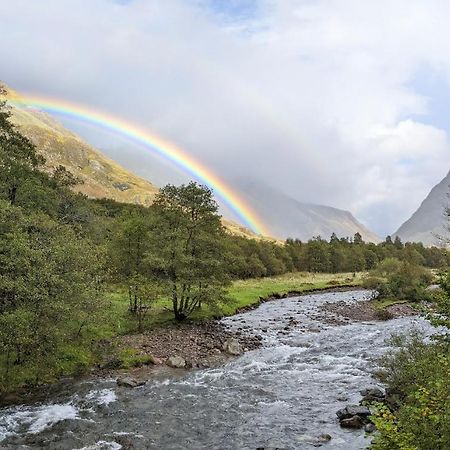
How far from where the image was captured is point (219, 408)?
26500 millimetres

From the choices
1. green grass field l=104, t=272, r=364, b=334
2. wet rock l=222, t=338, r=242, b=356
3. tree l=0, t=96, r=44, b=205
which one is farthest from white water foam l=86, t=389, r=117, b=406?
tree l=0, t=96, r=44, b=205

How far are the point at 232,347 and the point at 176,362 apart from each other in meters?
6.40

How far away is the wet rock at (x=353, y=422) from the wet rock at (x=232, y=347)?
16.5 meters

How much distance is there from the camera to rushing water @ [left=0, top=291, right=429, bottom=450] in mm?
21828

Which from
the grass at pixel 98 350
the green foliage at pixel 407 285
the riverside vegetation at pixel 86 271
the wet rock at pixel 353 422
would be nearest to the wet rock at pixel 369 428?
the wet rock at pixel 353 422

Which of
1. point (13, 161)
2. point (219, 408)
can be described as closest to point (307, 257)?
point (13, 161)

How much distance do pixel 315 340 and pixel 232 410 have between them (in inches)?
821

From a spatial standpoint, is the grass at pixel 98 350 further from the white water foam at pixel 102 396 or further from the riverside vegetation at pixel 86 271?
the white water foam at pixel 102 396

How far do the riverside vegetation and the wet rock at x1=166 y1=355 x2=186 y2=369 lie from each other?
560 centimetres

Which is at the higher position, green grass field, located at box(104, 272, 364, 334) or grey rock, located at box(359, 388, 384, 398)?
green grass field, located at box(104, 272, 364, 334)

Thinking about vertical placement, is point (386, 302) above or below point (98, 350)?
above

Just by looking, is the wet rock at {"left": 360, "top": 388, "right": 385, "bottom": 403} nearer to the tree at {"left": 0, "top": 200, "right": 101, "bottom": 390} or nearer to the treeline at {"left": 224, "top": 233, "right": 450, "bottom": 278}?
the tree at {"left": 0, "top": 200, "right": 101, "bottom": 390}

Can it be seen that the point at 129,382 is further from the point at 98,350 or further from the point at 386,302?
the point at 386,302

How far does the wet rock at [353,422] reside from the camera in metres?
23.3
